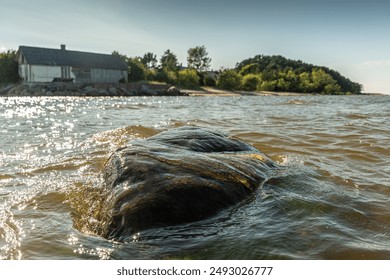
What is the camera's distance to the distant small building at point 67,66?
38125 millimetres

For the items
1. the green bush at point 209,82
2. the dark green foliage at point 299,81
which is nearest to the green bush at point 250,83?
the dark green foliage at point 299,81

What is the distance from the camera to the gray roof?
1507 inches

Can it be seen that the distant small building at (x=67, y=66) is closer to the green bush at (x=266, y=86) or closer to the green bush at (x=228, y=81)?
the green bush at (x=228, y=81)

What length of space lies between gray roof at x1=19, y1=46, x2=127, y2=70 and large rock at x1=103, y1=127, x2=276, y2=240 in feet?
127

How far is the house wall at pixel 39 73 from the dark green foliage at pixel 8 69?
1.21 meters

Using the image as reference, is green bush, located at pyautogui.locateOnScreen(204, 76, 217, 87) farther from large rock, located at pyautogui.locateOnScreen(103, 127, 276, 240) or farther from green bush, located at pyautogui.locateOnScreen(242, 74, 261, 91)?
large rock, located at pyautogui.locateOnScreen(103, 127, 276, 240)

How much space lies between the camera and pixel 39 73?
38.4m

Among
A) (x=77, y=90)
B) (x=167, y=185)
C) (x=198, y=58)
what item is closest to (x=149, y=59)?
(x=198, y=58)

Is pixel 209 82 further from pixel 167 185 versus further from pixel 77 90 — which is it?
pixel 167 185

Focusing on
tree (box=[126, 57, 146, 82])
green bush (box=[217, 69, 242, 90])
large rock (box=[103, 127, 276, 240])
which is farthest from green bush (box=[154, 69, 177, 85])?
large rock (box=[103, 127, 276, 240])

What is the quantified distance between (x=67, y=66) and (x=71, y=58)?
4.30ft

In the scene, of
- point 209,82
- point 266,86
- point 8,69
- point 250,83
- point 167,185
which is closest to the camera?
point 167,185

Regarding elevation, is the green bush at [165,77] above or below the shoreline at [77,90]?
above

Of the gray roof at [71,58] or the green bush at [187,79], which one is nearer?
the gray roof at [71,58]
